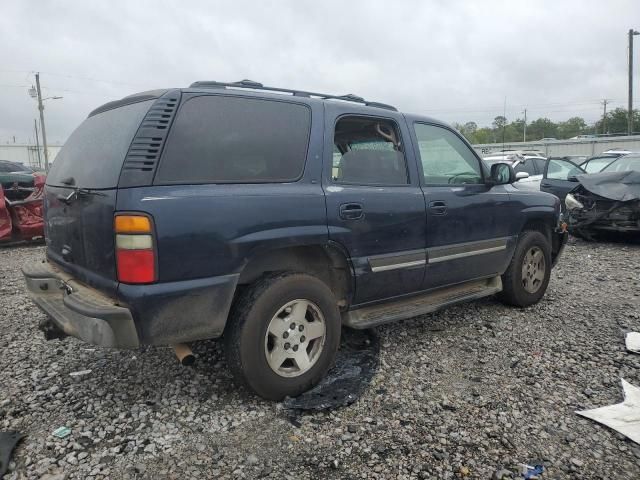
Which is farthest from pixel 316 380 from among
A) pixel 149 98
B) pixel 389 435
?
pixel 149 98

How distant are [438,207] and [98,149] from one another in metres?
2.41

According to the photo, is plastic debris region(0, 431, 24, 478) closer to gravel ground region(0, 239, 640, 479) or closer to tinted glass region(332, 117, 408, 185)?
gravel ground region(0, 239, 640, 479)

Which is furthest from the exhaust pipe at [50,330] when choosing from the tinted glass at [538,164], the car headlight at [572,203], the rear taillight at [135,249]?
the tinted glass at [538,164]

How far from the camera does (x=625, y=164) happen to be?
Answer: 31.2 ft

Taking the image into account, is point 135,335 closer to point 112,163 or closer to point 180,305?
point 180,305

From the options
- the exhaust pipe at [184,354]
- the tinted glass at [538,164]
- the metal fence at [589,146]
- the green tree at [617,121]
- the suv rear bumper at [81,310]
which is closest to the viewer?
the suv rear bumper at [81,310]

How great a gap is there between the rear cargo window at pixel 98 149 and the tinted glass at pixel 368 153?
1.29m

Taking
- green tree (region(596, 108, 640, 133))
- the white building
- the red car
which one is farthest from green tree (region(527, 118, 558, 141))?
the red car

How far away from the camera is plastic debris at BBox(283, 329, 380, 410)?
9.88ft

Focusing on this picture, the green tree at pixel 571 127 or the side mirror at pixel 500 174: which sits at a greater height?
the green tree at pixel 571 127

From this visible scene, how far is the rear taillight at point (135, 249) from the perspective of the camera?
2.43 meters

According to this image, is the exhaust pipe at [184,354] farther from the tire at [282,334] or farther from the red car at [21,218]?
the red car at [21,218]

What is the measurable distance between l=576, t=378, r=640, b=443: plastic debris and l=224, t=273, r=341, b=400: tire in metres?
1.59

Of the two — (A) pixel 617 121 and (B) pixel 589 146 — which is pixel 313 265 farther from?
(A) pixel 617 121
